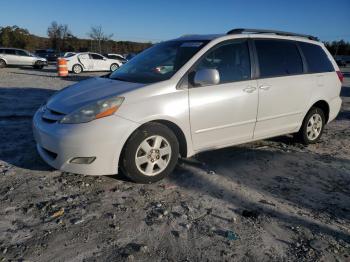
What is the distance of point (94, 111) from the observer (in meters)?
3.79

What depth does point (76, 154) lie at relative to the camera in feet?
12.2

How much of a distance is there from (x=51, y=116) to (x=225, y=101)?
2041 mm

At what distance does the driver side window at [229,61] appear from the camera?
14.8 ft

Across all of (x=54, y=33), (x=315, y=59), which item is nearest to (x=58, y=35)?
(x=54, y=33)

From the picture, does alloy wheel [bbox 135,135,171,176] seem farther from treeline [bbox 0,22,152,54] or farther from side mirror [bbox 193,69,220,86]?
treeline [bbox 0,22,152,54]

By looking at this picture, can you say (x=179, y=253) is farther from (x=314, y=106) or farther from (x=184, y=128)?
(x=314, y=106)

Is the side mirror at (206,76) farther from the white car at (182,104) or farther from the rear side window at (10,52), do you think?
the rear side window at (10,52)

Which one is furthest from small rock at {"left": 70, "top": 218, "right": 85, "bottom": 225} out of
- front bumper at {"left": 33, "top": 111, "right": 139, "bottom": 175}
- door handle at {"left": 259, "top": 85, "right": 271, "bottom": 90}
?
door handle at {"left": 259, "top": 85, "right": 271, "bottom": 90}

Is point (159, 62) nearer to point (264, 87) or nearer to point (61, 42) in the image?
point (264, 87)

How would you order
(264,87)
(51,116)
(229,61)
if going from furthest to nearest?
(264,87) → (229,61) → (51,116)

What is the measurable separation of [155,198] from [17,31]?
65660 millimetres

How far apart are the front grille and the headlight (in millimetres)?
115

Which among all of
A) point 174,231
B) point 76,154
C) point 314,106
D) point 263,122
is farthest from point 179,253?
point 314,106

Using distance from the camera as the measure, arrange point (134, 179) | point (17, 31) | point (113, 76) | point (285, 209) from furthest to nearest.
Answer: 1. point (17, 31)
2. point (113, 76)
3. point (134, 179)
4. point (285, 209)
